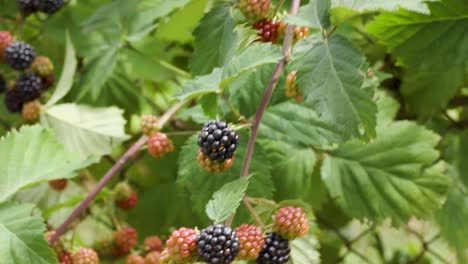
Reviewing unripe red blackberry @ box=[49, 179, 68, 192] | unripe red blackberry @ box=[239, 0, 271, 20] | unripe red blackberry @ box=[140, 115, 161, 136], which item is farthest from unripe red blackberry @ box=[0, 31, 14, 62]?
unripe red blackberry @ box=[239, 0, 271, 20]

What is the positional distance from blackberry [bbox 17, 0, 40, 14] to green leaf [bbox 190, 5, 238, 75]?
1.62 feet

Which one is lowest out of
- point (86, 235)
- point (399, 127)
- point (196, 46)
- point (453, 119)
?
point (86, 235)

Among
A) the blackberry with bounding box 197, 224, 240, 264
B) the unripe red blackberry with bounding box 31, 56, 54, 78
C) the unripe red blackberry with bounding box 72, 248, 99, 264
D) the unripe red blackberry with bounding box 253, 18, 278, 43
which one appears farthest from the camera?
the unripe red blackberry with bounding box 31, 56, 54, 78

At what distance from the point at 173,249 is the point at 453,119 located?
3.06 feet

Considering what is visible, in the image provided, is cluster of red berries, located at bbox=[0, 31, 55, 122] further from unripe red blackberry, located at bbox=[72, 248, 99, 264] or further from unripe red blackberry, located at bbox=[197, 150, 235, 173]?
unripe red blackberry, located at bbox=[197, 150, 235, 173]

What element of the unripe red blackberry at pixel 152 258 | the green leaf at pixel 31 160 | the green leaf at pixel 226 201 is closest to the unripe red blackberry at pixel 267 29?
the green leaf at pixel 226 201

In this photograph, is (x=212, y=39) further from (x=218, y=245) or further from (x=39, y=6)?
(x=39, y=6)

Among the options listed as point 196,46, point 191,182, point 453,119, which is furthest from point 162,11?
point 453,119

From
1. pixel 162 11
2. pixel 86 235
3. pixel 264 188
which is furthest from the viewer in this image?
pixel 86 235

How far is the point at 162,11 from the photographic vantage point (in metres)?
1.29

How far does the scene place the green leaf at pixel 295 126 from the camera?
1.23m

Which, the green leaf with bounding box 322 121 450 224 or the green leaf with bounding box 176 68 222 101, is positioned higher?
the green leaf with bounding box 176 68 222 101

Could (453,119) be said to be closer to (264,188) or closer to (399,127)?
(399,127)

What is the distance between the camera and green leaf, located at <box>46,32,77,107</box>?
151 centimetres
